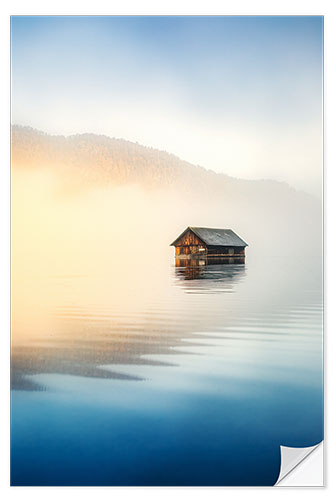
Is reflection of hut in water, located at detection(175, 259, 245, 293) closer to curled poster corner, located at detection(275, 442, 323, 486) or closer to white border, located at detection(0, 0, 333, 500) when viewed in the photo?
white border, located at detection(0, 0, 333, 500)

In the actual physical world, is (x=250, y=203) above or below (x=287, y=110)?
below

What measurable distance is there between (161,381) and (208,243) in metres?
0.68

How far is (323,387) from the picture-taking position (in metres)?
2.15

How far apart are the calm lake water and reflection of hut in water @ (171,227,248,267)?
163 mm

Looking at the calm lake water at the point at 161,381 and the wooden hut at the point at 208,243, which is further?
→ the wooden hut at the point at 208,243

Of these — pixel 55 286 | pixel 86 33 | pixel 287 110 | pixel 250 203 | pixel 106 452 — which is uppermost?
pixel 86 33

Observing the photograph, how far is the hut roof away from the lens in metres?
2.22

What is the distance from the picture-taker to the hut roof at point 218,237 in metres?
2.22

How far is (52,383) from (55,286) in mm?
444
